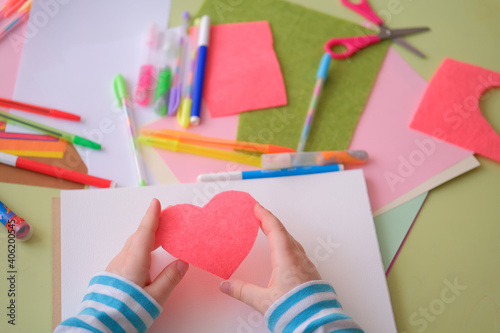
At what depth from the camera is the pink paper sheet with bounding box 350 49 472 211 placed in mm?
706

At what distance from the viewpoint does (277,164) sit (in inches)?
27.2

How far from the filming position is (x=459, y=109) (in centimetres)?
76

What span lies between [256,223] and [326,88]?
337 mm

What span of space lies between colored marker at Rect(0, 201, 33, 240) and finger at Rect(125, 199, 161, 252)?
0.62ft

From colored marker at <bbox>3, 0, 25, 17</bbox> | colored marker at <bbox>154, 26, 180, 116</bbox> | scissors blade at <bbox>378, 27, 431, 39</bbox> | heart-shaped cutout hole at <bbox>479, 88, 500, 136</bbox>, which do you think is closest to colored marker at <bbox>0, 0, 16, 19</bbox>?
colored marker at <bbox>3, 0, 25, 17</bbox>

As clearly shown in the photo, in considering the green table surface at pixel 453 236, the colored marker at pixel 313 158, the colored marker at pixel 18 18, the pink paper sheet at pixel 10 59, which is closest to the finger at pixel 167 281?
the colored marker at pixel 313 158

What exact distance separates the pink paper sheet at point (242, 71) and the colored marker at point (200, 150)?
0.08m

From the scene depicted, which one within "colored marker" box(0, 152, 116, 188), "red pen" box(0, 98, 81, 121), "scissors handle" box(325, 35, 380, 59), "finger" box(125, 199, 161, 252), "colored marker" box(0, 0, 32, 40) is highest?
"scissors handle" box(325, 35, 380, 59)

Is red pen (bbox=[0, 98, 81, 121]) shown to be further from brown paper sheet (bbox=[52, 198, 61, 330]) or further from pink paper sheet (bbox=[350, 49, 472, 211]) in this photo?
pink paper sheet (bbox=[350, 49, 472, 211])

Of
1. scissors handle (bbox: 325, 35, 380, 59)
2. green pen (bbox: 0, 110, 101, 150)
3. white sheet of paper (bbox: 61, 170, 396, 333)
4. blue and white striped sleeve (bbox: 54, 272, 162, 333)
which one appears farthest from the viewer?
scissors handle (bbox: 325, 35, 380, 59)

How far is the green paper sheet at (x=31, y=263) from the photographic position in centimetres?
58

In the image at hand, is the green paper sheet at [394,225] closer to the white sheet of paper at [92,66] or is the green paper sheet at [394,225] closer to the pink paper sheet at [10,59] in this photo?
the white sheet of paper at [92,66]

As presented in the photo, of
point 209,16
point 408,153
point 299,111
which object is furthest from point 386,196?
point 209,16

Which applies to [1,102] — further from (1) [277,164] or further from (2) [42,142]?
(1) [277,164]
